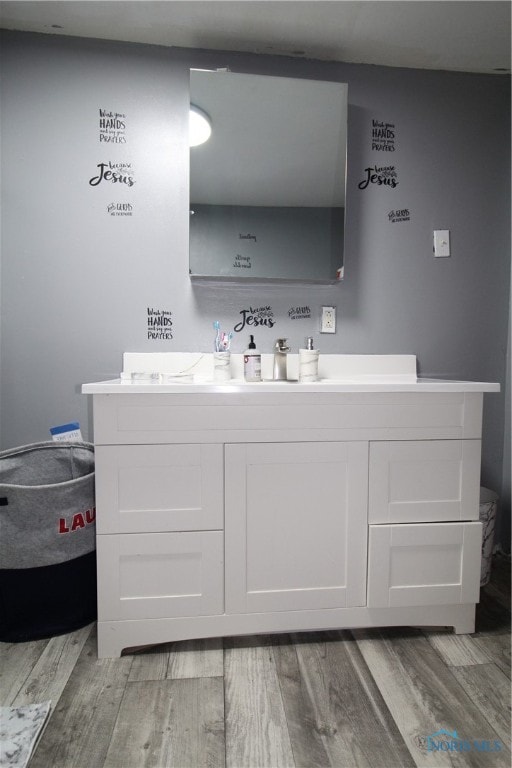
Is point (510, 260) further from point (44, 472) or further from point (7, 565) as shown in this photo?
point (7, 565)

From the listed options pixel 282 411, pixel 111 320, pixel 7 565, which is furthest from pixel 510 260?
pixel 7 565

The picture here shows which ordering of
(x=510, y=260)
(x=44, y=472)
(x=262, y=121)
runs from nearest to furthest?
(x=44, y=472)
(x=262, y=121)
(x=510, y=260)

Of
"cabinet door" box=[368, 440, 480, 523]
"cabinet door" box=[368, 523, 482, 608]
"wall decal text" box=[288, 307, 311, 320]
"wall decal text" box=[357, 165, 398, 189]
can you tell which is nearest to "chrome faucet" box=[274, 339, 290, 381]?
"wall decal text" box=[288, 307, 311, 320]

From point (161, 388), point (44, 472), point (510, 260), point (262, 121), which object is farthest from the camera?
point (510, 260)

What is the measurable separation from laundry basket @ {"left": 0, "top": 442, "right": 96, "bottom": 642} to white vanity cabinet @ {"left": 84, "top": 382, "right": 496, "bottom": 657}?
0.19 meters

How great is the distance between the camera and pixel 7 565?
4.30 feet

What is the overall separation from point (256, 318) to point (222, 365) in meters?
0.31

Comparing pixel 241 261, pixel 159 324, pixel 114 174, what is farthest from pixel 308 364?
pixel 114 174

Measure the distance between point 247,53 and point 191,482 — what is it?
1.74 m

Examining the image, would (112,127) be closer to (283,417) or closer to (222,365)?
(222,365)

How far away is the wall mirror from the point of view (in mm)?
1640

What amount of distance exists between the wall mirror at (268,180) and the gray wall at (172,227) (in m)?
0.09

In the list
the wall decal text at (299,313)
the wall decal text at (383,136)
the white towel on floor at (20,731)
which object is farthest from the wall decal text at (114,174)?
the white towel on floor at (20,731)

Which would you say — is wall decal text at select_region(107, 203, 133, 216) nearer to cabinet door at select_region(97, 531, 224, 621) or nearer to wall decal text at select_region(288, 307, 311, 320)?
wall decal text at select_region(288, 307, 311, 320)
